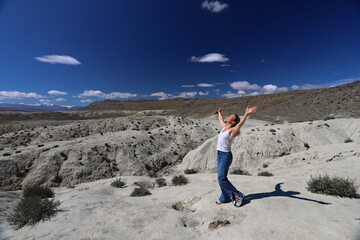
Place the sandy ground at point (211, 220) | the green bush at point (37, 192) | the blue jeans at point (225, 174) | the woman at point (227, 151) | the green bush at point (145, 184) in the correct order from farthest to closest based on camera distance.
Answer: the green bush at point (145, 184), the green bush at point (37, 192), the blue jeans at point (225, 174), the woman at point (227, 151), the sandy ground at point (211, 220)

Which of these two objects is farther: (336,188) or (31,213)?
(336,188)

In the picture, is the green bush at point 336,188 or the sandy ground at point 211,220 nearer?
the sandy ground at point 211,220

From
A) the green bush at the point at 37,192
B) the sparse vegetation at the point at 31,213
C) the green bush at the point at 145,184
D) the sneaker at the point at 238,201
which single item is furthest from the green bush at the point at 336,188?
the green bush at the point at 37,192

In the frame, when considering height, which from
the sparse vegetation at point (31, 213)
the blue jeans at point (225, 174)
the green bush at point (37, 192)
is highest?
the blue jeans at point (225, 174)

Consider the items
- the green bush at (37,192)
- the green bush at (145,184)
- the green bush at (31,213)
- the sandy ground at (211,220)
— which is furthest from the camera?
the green bush at (145,184)

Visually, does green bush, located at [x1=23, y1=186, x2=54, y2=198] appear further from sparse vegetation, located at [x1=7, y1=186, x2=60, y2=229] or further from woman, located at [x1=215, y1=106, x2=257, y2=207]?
woman, located at [x1=215, y1=106, x2=257, y2=207]

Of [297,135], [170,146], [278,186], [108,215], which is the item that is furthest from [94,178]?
[297,135]

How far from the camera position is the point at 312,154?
1376cm

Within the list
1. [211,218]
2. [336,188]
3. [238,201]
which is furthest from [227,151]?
[336,188]

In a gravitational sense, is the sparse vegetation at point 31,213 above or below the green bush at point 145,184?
above

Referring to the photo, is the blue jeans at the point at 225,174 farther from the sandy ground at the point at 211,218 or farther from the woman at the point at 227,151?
the sandy ground at the point at 211,218

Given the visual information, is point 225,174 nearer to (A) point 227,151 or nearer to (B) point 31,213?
(A) point 227,151

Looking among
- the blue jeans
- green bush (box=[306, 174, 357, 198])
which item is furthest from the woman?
green bush (box=[306, 174, 357, 198])

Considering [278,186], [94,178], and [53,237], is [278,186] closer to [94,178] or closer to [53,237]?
[53,237]
